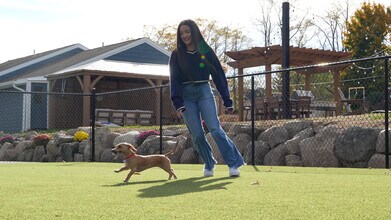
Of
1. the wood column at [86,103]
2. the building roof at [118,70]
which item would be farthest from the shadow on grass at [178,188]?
the building roof at [118,70]

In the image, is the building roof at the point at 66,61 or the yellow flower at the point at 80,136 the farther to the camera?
the building roof at the point at 66,61

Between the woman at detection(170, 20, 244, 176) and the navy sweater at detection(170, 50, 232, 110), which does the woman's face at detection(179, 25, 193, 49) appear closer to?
the woman at detection(170, 20, 244, 176)

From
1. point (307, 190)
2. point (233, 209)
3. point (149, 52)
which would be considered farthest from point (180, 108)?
point (149, 52)

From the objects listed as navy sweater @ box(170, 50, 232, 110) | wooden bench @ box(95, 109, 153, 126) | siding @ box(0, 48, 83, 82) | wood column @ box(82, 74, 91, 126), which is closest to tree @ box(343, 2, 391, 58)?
wooden bench @ box(95, 109, 153, 126)

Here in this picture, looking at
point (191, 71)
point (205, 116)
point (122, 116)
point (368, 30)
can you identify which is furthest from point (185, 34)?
point (368, 30)

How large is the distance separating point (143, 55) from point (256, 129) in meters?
17.3

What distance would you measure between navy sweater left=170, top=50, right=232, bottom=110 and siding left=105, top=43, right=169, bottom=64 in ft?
67.5

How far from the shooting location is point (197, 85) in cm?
586

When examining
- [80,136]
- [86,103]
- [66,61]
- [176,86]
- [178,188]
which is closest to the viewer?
[178,188]

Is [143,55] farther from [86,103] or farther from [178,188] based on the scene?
[178,188]

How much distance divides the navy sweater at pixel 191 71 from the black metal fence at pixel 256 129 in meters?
2.19

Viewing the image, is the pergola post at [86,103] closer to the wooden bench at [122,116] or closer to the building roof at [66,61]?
the wooden bench at [122,116]

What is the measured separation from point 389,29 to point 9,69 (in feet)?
62.9

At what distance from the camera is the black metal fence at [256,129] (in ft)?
29.1
